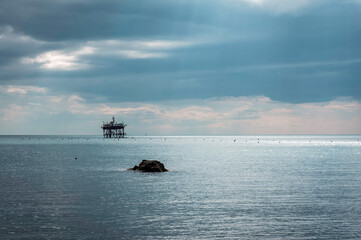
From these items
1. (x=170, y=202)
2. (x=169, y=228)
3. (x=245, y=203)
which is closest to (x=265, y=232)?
(x=169, y=228)

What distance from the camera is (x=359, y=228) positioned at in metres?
26.5

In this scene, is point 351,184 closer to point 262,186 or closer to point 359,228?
point 262,186

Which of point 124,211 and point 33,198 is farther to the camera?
point 33,198

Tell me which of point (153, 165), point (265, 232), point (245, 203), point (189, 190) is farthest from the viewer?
point (153, 165)

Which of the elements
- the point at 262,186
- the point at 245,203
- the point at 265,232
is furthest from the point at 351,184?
the point at 265,232

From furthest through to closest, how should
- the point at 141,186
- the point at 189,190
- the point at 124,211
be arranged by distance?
the point at 141,186
the point at 189,190
the point at 124,211

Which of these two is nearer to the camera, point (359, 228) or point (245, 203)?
point (359, 228)

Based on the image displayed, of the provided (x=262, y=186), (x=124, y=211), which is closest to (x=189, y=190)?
(x=262, y=186)

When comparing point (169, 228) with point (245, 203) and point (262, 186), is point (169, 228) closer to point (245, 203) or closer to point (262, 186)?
point (245, 203)

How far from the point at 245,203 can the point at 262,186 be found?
12.9m

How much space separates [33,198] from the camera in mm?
38281

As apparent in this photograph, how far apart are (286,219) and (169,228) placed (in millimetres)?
8735

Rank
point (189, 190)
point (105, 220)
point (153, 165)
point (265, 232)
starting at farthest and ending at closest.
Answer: point (153, 165), point (189, 190), point (105, 220), point (265, 232)

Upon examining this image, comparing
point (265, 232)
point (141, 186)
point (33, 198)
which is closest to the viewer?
point (265, 232)
